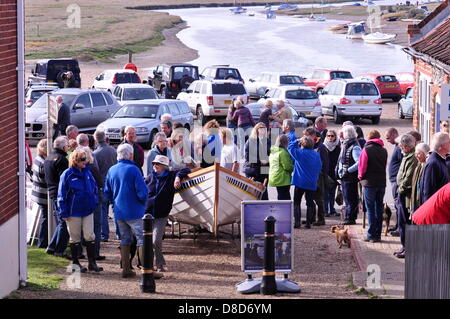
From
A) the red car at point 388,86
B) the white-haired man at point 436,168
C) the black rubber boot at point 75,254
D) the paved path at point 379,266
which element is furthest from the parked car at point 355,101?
the black rubber boot at point 75,254

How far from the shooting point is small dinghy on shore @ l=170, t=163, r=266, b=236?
15.4 m

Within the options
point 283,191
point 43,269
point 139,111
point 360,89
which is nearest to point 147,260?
point 43,269

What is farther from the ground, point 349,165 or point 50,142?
point 50,142

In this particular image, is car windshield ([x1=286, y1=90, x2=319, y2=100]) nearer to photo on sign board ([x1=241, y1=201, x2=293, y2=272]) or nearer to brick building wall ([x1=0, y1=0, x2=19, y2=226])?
photo on sign board ([x1=241, y1=201, x2=293, y2=272])

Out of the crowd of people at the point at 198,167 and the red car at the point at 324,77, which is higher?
the red car at the point at 324,77

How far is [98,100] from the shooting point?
32.0 metres

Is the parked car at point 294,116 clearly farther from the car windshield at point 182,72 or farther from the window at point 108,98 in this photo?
the car windshield at point 182,72

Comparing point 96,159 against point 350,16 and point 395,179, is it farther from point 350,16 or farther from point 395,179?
point 350,16

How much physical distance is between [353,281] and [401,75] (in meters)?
34.4

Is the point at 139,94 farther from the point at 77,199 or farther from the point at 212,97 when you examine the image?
the point at 77,199

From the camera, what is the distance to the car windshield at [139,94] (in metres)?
35.6

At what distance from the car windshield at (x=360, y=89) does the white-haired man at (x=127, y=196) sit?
913 inches

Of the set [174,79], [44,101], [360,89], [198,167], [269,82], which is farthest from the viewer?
[174,79]

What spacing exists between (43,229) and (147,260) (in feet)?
10.7
